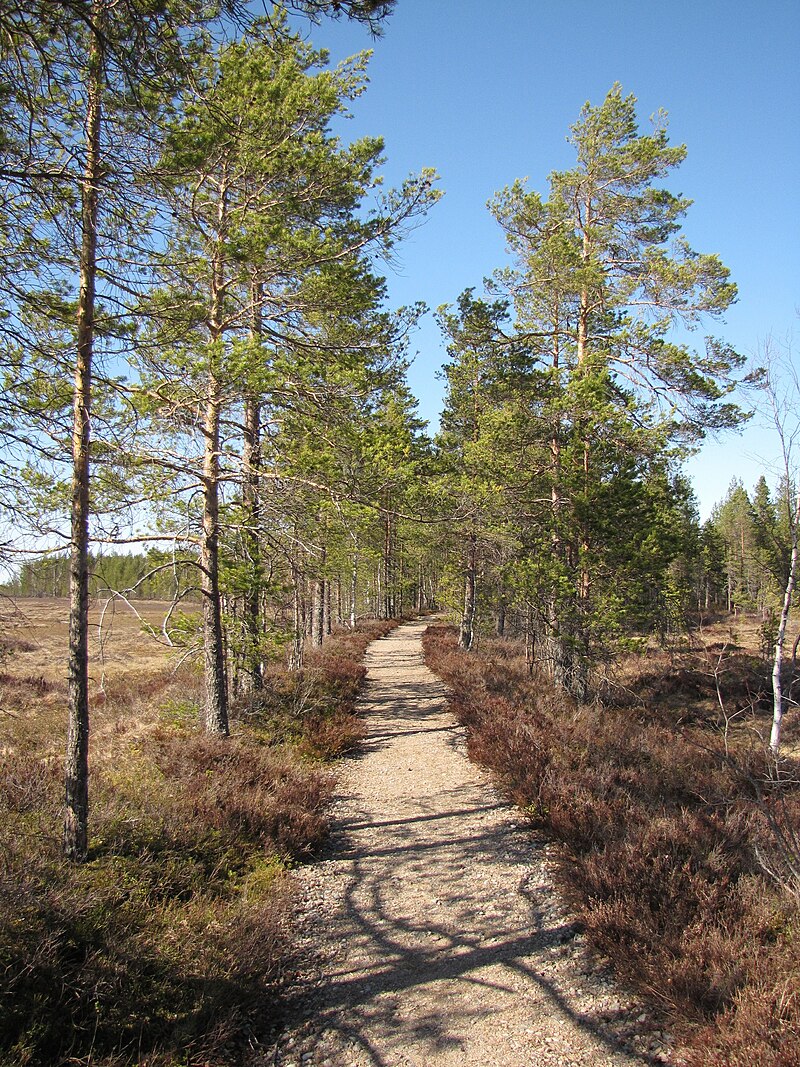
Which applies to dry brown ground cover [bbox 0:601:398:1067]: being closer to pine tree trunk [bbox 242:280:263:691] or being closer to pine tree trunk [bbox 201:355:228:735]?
pine tree trunk [bbox 201:355:228:735]

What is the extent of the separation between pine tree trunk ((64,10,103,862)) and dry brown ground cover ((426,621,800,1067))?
4.21 meters

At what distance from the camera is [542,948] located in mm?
4430

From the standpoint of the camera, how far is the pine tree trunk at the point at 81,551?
4.80 m

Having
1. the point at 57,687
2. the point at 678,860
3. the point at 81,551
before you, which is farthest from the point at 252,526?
the point at 57,687

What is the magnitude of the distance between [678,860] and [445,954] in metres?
2.13

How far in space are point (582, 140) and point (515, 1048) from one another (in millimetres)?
14897

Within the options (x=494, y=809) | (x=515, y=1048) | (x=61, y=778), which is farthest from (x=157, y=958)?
(x=494, y=809)

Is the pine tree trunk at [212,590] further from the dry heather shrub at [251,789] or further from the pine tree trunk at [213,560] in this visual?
the dry heather shrub at [251,789]

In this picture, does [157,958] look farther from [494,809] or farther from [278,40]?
[278,40]

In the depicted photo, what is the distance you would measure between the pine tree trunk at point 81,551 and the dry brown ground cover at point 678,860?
13.8ft

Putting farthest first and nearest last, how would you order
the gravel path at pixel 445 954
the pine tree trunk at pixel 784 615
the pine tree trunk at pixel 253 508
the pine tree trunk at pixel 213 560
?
the pine tree trunk at pixel 784 615
the pine tree trunk at pixel 253 508
the pine tree trunk at pixel 213 560
the gravel path at pixel 445 954

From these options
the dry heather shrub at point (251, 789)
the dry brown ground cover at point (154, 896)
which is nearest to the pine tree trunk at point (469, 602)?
the dry brown ground cover at point (154, 896)

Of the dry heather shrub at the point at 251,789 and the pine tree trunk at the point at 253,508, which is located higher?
the pine tree trunk at the point at 253,508

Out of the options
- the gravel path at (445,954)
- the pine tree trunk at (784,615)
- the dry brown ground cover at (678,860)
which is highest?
the pine tree trunk at (784,615)
